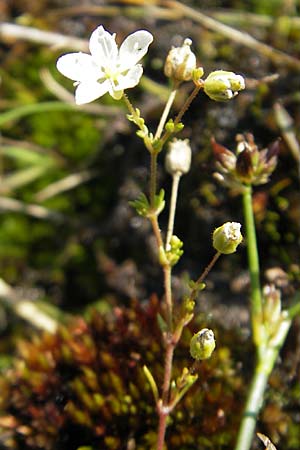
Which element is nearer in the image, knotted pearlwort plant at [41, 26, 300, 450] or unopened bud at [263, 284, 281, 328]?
knotted pearlwort plant at [41, 26, 300, 450]

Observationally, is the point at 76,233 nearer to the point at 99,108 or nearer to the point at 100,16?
the point at 99,108

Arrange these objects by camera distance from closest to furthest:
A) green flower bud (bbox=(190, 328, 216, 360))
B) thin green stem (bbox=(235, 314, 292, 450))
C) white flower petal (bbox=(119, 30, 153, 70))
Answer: green flower bud (bbox=(190, 328, 216, 360)) → white flower petal (bbox=(119, 30, 153, 70)) → thin green stem (bbox=(235, 314, 292, 450))

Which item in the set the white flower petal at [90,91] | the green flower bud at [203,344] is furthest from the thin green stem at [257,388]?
the white flower petal at [90,91]

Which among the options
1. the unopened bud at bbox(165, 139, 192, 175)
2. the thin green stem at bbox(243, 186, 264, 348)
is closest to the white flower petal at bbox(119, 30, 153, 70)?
the unopened bud at bbox(165, 139, 192, 175)

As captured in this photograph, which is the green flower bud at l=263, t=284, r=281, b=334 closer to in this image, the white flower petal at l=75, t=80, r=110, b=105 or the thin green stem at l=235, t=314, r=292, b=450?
the thin green stem at l=235, t=314, r=292, b=450

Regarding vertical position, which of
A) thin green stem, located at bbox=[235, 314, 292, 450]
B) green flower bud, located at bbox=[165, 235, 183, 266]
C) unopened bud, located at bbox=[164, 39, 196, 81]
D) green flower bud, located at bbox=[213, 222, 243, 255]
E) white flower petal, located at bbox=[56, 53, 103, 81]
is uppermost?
unopened bud, located at bbox=[164, 39, 196, 81]

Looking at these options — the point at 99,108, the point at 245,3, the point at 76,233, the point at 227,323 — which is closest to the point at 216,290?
the point at 227,323

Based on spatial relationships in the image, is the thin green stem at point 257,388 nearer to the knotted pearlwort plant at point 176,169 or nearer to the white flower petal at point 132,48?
the knotted pearlwort plant at point 176,169
